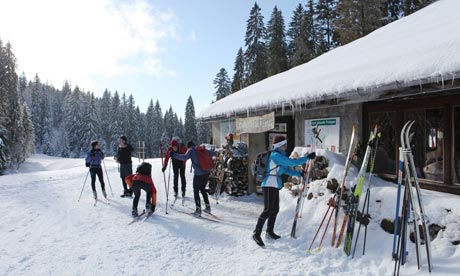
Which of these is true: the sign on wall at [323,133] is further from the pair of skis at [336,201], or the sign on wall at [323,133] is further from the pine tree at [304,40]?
the pine tree at [304,40]

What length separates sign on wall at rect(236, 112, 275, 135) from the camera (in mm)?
8066

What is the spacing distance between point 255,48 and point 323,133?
30349 millimetres

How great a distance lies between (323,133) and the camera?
693cm

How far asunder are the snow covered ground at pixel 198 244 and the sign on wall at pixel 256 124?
7.47 ft

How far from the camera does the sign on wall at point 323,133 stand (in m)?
6.55

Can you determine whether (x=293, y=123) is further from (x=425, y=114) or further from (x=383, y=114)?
(x=425, y=114)

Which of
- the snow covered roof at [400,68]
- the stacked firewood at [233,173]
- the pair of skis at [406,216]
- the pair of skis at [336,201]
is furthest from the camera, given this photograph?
the stacked firewood at [233,173]

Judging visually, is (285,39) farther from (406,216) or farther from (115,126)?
(115,126)

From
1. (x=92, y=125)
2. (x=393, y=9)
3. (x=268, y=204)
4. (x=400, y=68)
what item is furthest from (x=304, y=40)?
(x=92, y=125)

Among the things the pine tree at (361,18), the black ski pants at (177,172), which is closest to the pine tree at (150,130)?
the pine tree at (361,18)

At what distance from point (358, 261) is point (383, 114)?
3104 millimetres

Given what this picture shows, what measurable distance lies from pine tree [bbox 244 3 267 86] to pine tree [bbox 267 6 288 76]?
1030 millimetres

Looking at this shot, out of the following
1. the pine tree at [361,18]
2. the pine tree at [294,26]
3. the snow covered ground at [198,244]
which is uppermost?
the pine tree at [294,26]

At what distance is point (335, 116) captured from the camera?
657 centimetres
